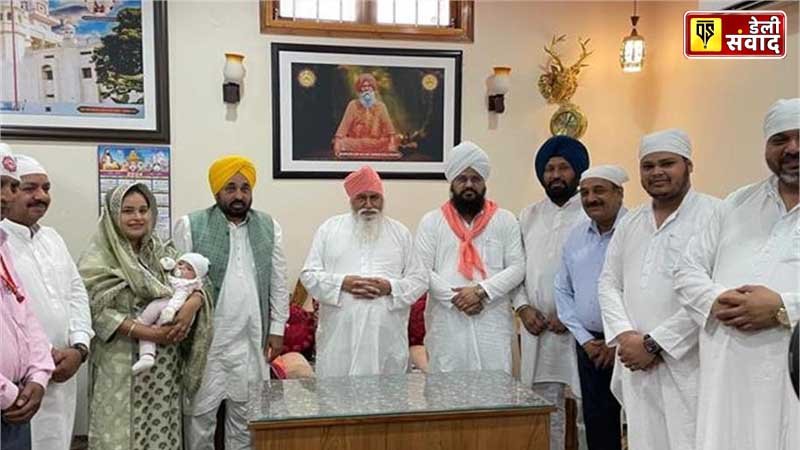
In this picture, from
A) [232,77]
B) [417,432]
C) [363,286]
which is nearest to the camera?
[417,432]

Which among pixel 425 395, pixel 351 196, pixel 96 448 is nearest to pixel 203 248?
pixel 351 196

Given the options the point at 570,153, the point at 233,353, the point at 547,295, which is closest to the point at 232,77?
the point at 233,353

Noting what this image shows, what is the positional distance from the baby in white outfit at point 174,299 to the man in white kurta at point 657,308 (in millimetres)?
1773

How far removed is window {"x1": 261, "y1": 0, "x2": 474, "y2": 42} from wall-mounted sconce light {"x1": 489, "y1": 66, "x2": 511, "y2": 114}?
12.9 inches

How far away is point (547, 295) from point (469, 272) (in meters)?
0.41

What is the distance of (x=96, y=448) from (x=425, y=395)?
1.48 m

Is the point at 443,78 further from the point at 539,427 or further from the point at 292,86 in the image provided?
the point at 539,427

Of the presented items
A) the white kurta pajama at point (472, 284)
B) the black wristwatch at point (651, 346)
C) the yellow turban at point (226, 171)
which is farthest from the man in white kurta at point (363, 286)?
the black wristwatch at point (651, 346)

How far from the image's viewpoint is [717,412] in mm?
2113

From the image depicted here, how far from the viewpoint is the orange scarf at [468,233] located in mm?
3268

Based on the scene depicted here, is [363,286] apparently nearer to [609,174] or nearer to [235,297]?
[235,297]

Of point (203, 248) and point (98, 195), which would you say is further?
point (98, 195)

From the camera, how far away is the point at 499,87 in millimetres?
4680

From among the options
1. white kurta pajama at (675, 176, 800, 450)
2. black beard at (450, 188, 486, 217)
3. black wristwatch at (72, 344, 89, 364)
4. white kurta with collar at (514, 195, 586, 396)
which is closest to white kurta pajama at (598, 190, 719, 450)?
white kurta pajama at (675, 176, 800, 450)
